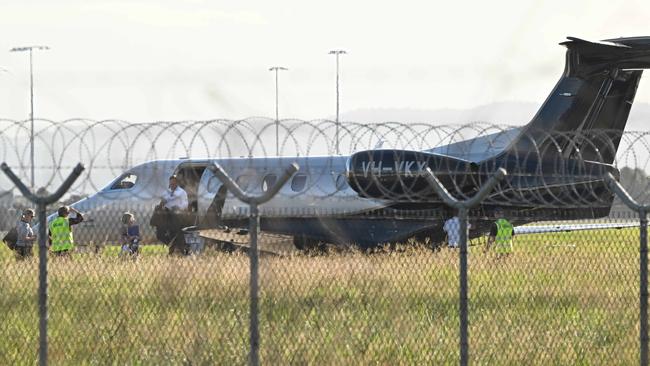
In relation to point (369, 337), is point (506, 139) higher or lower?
higher

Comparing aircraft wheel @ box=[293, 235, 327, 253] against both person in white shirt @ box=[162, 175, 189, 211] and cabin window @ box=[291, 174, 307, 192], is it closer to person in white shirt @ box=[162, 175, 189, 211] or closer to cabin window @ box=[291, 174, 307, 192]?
cabin window @ box=[291, 174, 307, 192]

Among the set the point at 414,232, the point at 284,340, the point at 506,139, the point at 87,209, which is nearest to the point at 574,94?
the point at 506,139

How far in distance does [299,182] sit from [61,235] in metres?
7.69

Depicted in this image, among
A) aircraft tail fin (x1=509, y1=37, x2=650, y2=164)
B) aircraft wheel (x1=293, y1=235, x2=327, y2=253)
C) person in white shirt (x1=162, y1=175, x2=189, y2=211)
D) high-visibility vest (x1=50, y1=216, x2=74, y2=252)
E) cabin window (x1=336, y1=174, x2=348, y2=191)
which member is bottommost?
aircraft wheel (x1=293, y1=235, x2=327, y2=253)

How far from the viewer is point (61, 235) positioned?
71.8ft

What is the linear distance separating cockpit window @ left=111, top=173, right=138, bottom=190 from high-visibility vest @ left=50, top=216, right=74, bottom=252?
6.42 metres

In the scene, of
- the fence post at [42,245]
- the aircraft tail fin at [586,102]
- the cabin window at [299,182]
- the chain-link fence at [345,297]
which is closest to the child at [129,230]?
the chain-link fence at [345,297]

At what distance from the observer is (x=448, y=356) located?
504 inches

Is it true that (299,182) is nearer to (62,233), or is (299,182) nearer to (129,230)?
(129,230)

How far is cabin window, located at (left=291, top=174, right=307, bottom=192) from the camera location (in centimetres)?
2819

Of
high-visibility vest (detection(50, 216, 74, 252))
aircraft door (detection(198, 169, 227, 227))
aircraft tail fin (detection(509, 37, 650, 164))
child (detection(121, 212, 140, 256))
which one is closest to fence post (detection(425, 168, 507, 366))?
child (detection(121, 212, 140, 256))

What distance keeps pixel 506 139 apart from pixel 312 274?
8.16 metres

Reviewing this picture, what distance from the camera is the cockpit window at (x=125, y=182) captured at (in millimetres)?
29030

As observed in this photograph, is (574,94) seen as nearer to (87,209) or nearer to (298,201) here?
(298,201)
